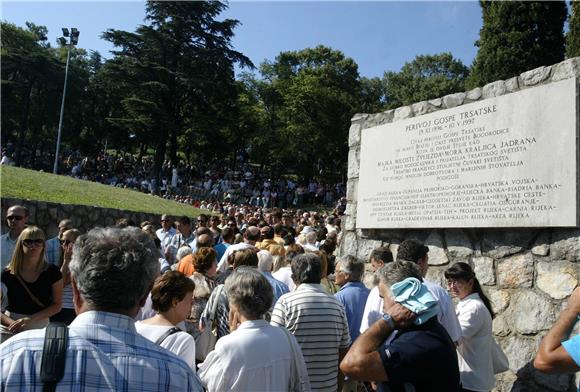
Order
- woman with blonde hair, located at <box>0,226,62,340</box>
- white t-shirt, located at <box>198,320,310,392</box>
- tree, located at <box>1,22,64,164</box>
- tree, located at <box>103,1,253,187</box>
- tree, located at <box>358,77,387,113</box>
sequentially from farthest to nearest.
Result: tree, located at <box>358,77,387,113</box> < tree, located at <box>1,22,64,164</box> < tree, located at <box>103,1,253,187</box> < woman with blonde hair, located at <box>0,226,62,340</box> < white t-shirt, located at <box>198,320,310,392</box>

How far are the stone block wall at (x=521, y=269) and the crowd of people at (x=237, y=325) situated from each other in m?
0.83

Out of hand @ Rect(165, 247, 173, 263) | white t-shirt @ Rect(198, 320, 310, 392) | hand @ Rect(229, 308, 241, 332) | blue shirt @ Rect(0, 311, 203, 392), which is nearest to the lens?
blue shirt @ Rect(0, 311, 203, 392)

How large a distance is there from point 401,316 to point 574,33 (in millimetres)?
22144

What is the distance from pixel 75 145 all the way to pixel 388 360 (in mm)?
51661

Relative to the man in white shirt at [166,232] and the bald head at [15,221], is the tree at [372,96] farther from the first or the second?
the bald head at [15,221]

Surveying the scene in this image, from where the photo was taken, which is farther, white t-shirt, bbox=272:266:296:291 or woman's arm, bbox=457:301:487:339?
white t-shirt, bbox=272:266:296:291

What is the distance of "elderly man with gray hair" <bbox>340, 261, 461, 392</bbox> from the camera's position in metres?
2.25

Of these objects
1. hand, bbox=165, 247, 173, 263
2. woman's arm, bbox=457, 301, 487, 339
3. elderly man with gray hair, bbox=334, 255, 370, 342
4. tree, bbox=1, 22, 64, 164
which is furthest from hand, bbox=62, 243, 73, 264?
tree, bbox=1, 22, 64, 164

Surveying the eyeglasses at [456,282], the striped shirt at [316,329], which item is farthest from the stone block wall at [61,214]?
the eyeglasses at [456,282]

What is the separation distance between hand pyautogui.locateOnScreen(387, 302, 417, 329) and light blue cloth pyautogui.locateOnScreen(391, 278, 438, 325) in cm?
2

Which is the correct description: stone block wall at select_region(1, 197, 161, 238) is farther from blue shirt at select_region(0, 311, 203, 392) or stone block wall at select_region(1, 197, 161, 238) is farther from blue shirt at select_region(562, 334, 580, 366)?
Answer: blue shirt at select_region(562, 334, 580, 366)

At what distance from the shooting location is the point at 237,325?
291 cm

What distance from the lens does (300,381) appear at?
9.27 feet

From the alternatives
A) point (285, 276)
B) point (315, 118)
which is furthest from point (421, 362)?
point (315, 118)
